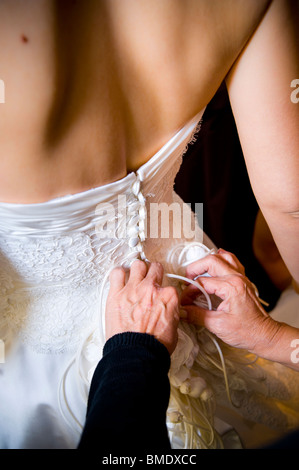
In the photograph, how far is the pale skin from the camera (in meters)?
0.42

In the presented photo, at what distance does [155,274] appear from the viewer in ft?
2.19

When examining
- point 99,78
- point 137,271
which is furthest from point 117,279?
point 99,78

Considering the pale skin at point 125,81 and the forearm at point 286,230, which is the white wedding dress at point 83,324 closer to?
the pale skin at point 125,81

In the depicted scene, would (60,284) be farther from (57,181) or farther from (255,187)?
(255,187)

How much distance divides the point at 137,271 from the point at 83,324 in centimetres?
18

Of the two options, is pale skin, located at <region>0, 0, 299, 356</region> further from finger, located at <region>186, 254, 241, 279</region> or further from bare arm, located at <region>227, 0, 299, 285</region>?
finger, located at <region>186, 254, 241, 279</region>

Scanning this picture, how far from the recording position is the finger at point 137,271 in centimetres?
66

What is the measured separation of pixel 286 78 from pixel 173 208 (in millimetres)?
344

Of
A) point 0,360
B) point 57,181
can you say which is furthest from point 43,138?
point 0,360

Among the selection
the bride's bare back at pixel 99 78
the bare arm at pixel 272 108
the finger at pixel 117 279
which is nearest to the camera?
the bride's bare back at pixel 99 78

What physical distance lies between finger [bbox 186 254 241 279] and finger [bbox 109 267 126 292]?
16cm

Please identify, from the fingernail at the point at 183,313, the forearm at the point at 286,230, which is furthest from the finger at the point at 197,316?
the forearm at the point at 286,230

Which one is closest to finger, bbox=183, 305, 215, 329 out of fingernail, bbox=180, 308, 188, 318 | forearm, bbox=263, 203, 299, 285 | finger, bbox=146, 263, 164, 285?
fingernail, bbox=180, 308, 188, 318

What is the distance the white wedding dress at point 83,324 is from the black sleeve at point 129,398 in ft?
0.43
